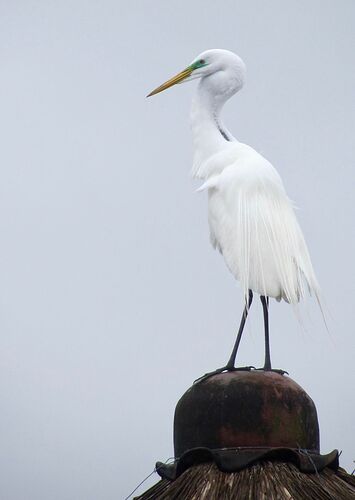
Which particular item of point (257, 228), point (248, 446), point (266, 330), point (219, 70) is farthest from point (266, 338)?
point (219, 70)

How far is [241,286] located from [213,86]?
1.95 meters

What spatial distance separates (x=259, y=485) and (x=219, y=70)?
391cm

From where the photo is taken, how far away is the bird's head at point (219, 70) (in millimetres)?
8523

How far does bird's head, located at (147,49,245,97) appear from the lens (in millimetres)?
8523

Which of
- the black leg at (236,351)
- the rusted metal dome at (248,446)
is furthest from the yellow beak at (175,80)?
the rusted metal dome at (248,446)

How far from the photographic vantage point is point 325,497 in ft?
19.2

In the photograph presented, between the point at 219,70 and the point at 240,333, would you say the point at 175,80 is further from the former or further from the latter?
the point at 240,333

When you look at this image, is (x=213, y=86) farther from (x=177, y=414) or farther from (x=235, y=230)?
(x=177, y=414)

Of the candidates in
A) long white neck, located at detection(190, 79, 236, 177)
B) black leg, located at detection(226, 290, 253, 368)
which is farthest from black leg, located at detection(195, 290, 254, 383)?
long white neck, located at detection(190, 79, 236, 177)

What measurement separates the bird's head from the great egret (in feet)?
1.32

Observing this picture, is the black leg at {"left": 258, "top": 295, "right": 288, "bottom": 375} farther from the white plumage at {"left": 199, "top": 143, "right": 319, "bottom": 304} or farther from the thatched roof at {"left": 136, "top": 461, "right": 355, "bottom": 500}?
the thatched roof at {"left": 136, "top": 461, "right": 355, "bottom": 500}

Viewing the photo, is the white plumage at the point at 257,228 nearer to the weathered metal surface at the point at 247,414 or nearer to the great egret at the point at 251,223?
the great egret at the point at 251,223

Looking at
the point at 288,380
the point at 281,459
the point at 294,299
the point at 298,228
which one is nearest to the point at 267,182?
the point at 298,228

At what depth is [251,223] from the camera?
7719mm
